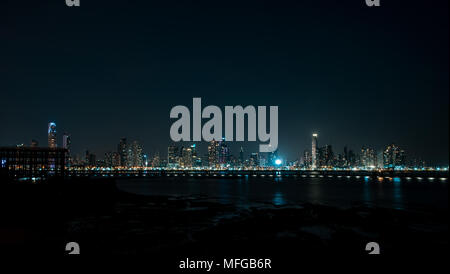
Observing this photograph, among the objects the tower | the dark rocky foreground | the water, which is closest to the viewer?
the dark rocky foreground

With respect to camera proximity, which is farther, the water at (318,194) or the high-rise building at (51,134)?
the high-rise building at (51,134)

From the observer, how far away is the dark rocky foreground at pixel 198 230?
907 inches

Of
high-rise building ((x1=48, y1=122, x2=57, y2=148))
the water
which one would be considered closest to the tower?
high-rise building ((x1=48, y1=122, x2=57, y2=148))

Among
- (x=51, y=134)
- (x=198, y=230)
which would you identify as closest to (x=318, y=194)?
(x=198, y=230)

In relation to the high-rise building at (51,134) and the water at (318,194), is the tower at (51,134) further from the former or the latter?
the water at (318,194)

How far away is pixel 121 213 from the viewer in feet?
127

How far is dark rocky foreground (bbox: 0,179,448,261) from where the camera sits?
2305 centimetres

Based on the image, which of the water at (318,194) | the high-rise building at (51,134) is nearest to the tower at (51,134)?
the high-rise building at (51,134)

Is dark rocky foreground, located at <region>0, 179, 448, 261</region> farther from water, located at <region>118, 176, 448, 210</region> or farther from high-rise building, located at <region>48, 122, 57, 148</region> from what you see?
high-rise building, located at <region>48, 122, 57, 148</region>

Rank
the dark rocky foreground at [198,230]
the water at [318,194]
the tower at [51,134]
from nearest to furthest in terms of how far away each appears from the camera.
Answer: the dark rocky foreground at [198,230], the water at [318,194], the tower at [51,134]

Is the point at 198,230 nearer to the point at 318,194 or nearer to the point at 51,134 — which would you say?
the point at 318,194

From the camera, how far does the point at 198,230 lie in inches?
1163
